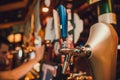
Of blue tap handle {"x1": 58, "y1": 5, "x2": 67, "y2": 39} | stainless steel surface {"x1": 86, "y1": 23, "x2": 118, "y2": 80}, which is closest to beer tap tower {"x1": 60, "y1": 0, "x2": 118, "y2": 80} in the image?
stainless steel surface {"x1": 86, "y1": 23, "x2": 118, "y2": 80}

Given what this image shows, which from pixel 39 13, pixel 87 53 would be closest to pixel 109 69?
pixel 87 53

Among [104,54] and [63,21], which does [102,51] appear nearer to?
[104,54]

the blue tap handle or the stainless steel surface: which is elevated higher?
the blue tap handle

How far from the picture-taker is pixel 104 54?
2.83 ft

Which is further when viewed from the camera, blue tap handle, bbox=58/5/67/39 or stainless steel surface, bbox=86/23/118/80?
blue tap handle, bbox=58/5/67/39

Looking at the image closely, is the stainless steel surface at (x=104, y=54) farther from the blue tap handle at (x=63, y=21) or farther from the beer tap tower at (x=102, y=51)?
the blue tap handle at (x=63, y=21)

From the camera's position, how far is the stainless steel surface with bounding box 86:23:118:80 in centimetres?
86

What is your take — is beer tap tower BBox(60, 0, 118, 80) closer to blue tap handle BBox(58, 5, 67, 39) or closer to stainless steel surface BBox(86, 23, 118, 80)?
stainless steel surface BBox(86, 23, 118, 80)

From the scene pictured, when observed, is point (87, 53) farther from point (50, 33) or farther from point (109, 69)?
point (50, 33)

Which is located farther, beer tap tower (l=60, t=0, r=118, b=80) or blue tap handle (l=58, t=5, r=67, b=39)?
blue tap handle (l=58, t=5, r=67, b=39)

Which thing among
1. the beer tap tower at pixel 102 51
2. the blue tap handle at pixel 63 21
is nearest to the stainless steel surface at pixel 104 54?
the beer tap tower at pixel 102 51

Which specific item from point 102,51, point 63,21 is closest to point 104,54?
point 102,51

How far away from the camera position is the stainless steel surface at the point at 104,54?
2.82 ft

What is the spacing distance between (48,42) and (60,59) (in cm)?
25
